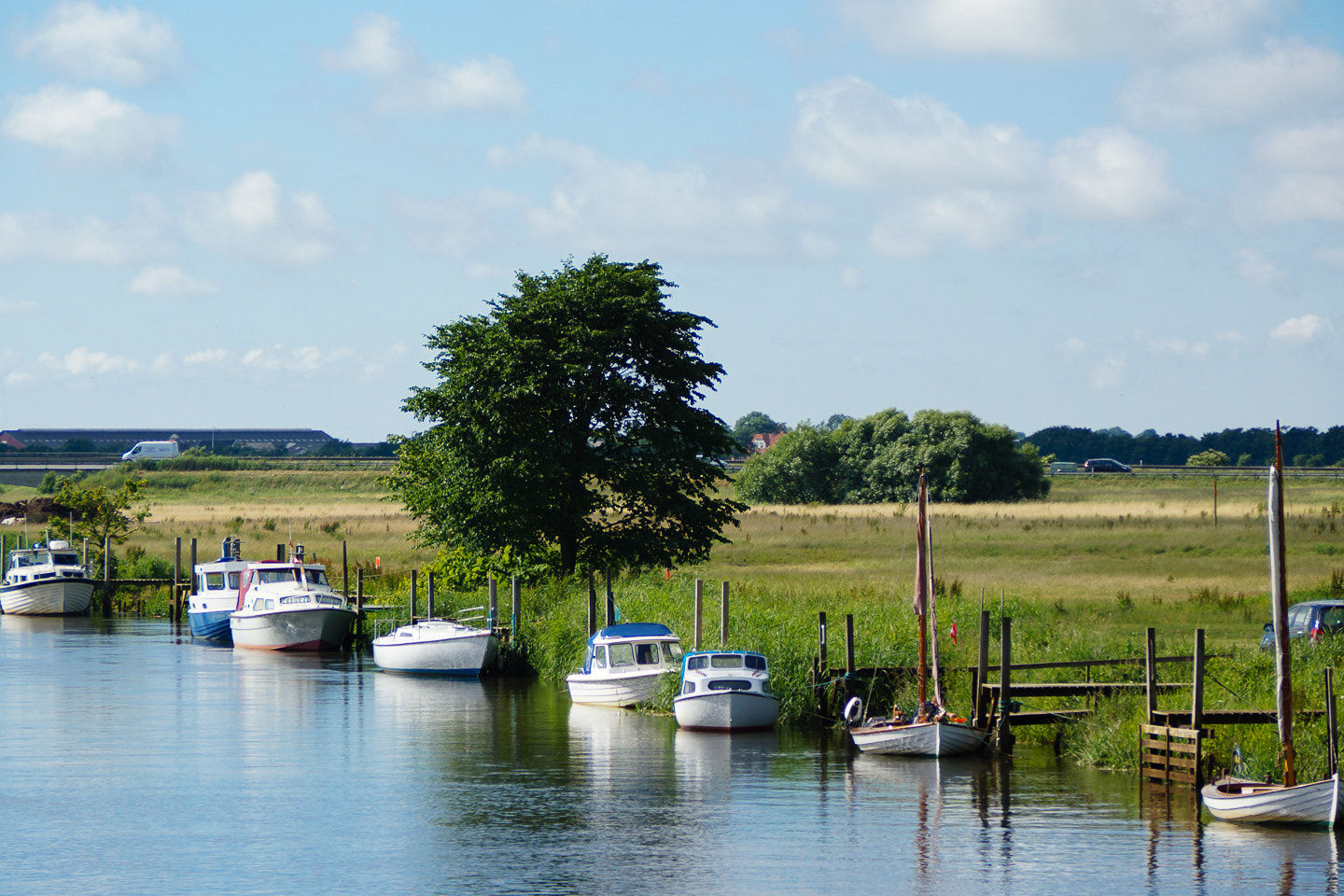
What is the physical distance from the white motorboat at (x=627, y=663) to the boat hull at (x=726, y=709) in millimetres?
3298

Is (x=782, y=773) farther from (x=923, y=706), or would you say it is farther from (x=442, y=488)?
(x=442, y=488)

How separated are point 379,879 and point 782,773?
10021 millimetres

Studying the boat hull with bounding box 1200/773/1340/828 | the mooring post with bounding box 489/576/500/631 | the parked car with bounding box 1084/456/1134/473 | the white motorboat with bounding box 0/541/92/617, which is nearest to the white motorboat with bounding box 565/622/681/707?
the mooring post with bounding box 489/576/500/631

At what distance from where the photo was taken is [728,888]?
20.1m

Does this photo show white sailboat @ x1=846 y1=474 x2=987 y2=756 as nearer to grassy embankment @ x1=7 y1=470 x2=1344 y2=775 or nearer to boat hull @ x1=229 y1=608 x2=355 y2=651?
grassy embankment @ x1=7 y1=470 x2=1344 y2=775

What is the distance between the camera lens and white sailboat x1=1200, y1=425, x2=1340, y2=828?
74.3 ft

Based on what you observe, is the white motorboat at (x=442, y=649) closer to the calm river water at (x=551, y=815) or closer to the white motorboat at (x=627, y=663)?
the calm river water at (x=551, y=815)

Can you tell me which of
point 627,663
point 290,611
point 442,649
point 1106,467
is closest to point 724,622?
point 627,663

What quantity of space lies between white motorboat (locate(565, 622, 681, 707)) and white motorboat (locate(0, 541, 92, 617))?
132 ft

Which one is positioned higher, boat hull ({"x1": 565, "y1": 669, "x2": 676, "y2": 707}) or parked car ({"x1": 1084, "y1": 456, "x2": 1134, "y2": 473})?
parked car ({"x1": 1084, "y1": 456, "x2": 1134, "y2": 473})

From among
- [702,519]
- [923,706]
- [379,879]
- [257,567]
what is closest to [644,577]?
[702,519]

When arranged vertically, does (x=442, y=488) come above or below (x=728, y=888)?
above

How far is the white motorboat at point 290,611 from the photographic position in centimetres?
5419

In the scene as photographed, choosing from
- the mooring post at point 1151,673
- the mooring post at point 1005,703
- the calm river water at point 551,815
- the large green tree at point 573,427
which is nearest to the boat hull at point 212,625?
the large green tree at point 573,427
